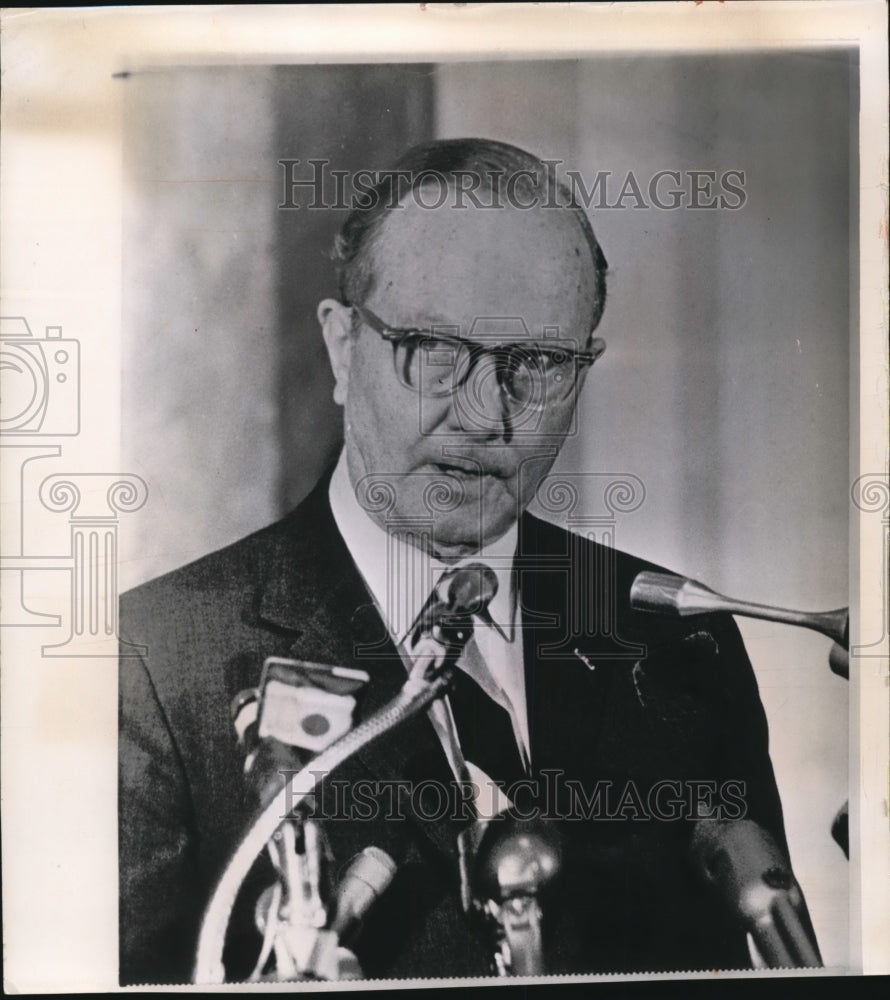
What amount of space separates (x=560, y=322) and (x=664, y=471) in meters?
0.43

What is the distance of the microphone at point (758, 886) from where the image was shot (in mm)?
2338

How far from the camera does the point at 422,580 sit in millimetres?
2305

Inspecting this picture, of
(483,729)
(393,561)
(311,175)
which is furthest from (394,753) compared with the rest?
(311,175)

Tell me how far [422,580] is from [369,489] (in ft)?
0.80

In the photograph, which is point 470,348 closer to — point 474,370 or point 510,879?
point 474,370

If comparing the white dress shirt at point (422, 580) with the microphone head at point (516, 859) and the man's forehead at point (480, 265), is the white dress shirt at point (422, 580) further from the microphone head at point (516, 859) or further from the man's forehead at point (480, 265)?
the man's forehead at point (480, 265)

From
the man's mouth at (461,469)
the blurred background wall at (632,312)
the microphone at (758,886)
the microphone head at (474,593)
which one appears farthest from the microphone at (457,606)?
the microphone at (758,886)

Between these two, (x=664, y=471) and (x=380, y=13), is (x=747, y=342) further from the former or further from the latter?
(x=380, y=13)

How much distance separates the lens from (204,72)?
2.30 m

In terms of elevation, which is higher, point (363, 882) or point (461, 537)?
point (461, 537)

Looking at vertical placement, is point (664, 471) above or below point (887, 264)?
below

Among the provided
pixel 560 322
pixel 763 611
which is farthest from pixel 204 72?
pixel 763 611

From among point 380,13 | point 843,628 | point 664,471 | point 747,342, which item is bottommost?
point 843,628

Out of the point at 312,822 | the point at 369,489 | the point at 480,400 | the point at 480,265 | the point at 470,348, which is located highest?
the point at 480,265
